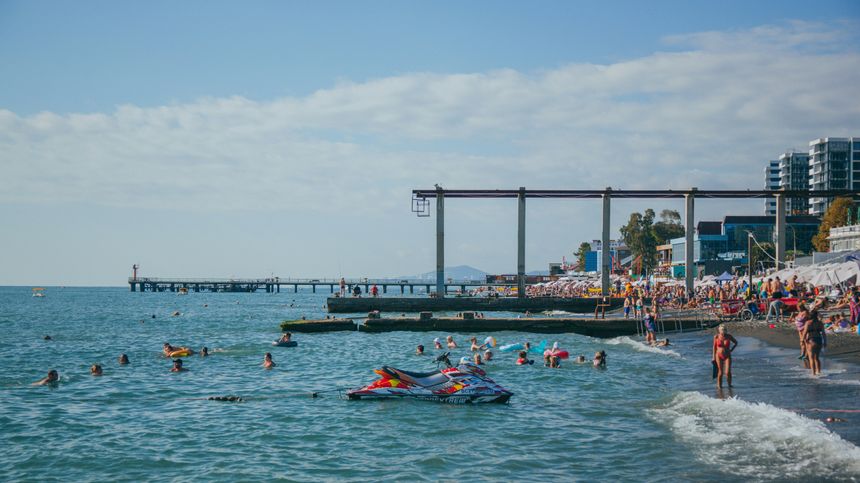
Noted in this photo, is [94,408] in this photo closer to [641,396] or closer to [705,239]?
[641,396]

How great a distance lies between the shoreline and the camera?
28453mm

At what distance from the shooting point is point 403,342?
1826 inches

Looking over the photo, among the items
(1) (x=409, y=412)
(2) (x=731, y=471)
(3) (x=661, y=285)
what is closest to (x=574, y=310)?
(3) (x=661, y=285)

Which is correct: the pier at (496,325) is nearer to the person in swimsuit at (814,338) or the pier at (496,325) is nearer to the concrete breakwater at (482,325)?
the concrete breakwater at (482,325)

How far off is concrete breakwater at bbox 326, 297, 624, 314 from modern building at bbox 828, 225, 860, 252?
2501 cm

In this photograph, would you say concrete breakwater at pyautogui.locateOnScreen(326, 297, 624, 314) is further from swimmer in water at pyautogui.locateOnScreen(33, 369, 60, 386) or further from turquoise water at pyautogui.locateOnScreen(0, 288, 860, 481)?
swimmer in water at pyautogui.locateOnScreen(33, 369, 60, 386)

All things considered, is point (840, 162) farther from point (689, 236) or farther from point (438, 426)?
point (438, 426)

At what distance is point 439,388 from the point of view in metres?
23.6

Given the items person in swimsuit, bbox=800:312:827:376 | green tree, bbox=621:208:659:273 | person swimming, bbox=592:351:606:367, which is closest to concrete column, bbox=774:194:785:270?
person swimming, bbox=592:351:606:367

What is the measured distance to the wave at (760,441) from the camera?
45.9ft

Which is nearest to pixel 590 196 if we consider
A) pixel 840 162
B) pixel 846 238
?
pixel 846 238

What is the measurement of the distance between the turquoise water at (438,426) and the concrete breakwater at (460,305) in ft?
148

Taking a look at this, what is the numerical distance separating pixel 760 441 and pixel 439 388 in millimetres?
9988

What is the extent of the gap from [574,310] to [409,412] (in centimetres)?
6041
